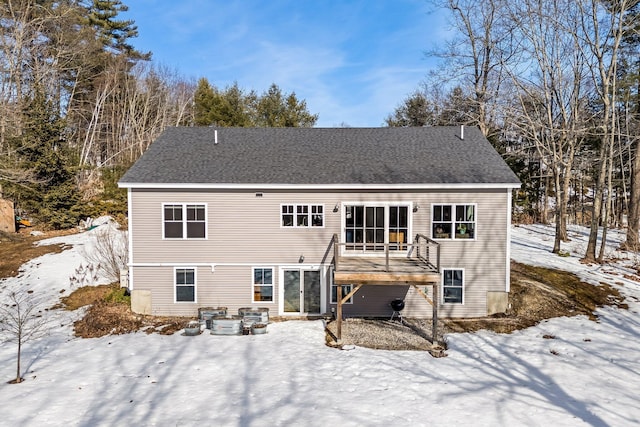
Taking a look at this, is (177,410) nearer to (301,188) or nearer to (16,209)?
(301,188)

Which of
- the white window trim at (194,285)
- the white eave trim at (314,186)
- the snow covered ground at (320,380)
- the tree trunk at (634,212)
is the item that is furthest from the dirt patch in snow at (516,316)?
the tree trunk at (634,212)

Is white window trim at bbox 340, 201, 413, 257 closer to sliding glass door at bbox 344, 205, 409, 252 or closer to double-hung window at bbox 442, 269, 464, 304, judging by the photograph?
sliding glass door at bbox 344, 205, 409, 252

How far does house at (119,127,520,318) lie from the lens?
1254 centimetres

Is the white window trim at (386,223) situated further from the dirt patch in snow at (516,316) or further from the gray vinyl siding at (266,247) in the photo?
the dirt patch in snow at (516,316)

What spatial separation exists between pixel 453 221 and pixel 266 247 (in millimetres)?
6702

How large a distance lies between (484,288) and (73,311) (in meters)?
14.9

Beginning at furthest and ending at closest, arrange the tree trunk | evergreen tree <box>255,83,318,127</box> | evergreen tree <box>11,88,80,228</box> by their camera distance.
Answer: evergreen tree <box>255,83,318,127</box> → evergreen tree <box>11,88,80,228</box> → the tree trunk

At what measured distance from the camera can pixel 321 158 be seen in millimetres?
13891

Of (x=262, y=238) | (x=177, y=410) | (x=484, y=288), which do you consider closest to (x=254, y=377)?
(x=177, y=410)

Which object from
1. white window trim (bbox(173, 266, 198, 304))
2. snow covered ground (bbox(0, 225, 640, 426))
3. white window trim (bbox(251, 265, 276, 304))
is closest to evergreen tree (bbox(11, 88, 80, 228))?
snow covered ground (bbox(0, 225, 640, 426))

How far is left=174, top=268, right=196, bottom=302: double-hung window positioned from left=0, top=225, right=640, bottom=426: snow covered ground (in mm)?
1935

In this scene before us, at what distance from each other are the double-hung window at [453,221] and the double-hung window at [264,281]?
6043 millimetres

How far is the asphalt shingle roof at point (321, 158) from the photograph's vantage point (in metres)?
12.5

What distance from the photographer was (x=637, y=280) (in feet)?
47.7
